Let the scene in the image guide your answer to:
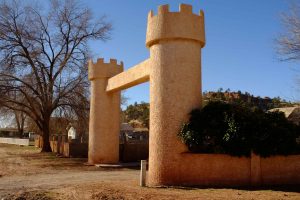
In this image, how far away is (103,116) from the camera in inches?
838

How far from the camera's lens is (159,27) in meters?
12.8

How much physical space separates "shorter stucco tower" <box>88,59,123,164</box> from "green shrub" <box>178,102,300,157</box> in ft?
32.4

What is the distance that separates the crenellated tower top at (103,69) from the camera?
21.3 metres

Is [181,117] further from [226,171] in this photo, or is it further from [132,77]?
[132,77]

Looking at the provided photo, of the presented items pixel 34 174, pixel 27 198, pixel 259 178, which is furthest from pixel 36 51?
pixel 259 178

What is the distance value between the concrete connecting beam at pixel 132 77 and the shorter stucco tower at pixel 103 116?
3.79ft

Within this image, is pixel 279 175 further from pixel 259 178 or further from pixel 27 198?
pixel 27 198

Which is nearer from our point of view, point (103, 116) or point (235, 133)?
point (235, 133)

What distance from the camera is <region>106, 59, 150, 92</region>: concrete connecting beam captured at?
14656 mm

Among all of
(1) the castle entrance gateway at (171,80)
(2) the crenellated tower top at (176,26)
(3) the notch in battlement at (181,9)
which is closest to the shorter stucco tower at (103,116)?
(1) the castle entrance gateway at (171,80)

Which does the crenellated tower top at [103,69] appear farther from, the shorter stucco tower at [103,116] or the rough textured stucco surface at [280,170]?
the rough textured stucco surface at [280,170]

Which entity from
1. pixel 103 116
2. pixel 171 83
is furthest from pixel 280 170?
pixel 103 116

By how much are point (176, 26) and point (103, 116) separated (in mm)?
10137

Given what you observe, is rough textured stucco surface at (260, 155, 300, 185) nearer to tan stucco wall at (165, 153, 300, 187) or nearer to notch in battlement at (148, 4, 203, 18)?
tan stucco wall at (165, 153, 300, 187)
